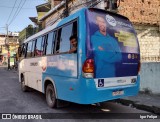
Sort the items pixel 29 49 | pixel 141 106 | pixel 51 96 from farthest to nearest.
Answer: pixel 29 49, pixel 141 106, pixel 51 96

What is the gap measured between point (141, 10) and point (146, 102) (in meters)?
7.64

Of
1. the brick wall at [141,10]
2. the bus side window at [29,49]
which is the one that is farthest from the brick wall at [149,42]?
the bus side window at [29,49]

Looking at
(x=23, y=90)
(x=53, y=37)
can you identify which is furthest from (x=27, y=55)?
(x=53, y=37)

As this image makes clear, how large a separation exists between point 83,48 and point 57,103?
7.79 ft

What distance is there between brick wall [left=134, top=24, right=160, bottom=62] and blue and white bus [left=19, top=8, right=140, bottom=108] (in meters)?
7.26

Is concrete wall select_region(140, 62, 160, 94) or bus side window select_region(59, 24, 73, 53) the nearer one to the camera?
bus side window select_region(59, 24, 73, 53)

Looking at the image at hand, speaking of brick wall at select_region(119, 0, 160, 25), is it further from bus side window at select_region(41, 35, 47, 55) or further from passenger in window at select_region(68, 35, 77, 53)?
passenger in window at select_region(68, 35, 77, 53)

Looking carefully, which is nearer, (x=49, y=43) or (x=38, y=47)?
(x=49, y=43)

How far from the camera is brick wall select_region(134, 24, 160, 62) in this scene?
1357 centimetres

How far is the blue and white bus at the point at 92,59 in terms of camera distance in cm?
536

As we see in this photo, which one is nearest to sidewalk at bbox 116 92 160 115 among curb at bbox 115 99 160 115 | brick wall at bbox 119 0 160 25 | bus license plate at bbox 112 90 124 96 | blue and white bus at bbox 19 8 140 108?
curb at bbox 115 99 160 115

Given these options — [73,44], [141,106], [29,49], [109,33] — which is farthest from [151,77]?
[29,49]

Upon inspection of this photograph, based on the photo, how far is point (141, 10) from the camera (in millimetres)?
13695

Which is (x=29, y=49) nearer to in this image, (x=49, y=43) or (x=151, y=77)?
(x=49, y=43)
